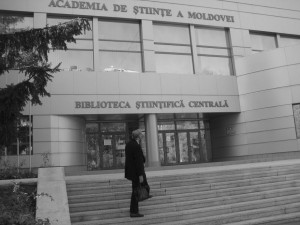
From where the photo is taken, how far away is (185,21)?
21.5 m

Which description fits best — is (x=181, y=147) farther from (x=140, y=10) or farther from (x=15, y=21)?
(x=15, y=21)

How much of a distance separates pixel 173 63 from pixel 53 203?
1513 centimetres

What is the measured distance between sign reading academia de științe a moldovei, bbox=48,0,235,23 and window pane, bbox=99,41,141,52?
6.14 feet

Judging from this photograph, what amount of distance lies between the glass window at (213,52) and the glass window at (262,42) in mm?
2027

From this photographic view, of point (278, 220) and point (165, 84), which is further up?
point (165, 84)

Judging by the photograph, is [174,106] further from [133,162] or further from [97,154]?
[133,162]

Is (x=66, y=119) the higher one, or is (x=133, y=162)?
(x=66, y=119)

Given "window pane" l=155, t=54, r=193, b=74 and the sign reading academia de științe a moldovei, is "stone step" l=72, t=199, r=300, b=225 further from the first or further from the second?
the sign reading academia de științe a moldovei

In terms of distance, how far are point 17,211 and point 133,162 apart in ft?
8.25

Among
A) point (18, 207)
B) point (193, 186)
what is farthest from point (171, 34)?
point (18, 207)

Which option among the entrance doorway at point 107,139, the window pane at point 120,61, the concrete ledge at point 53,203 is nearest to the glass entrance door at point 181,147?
the entrance doorway at point 107,139

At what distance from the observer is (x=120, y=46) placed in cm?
2019

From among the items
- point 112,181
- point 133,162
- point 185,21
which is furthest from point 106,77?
point 133,162

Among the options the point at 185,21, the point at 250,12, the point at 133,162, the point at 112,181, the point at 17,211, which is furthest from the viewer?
the point at 250,12
